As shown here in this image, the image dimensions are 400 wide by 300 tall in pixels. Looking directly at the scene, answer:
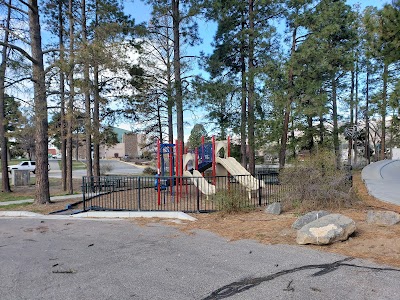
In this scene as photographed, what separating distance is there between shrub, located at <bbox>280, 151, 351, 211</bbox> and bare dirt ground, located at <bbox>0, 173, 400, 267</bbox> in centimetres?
33

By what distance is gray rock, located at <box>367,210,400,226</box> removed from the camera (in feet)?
23.1

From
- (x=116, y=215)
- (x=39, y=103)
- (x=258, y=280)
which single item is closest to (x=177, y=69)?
(x=39, y=103)

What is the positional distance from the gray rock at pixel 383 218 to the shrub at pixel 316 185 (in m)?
1.92

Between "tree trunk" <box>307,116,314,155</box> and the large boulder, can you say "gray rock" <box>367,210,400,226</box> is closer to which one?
the large boulder

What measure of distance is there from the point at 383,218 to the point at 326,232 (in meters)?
2.02

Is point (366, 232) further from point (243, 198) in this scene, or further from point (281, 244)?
point (243, 198)

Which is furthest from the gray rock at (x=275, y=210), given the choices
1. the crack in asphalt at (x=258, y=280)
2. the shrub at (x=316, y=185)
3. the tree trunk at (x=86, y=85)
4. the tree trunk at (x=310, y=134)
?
the tree trunk at (x=310, y=134)

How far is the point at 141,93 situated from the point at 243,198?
1164 cm

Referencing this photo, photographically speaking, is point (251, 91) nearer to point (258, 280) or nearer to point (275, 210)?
point (275, 210)

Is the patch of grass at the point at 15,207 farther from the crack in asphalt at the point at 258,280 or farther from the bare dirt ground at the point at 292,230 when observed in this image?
the crack in asphalt at the point at 258,280

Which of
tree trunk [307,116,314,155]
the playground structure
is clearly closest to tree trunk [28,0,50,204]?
the playground structure

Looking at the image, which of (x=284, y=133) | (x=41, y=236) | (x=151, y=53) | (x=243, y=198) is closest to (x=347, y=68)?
(x=284, y=133)

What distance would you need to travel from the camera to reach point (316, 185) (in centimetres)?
948

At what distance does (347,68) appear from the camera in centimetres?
1995
